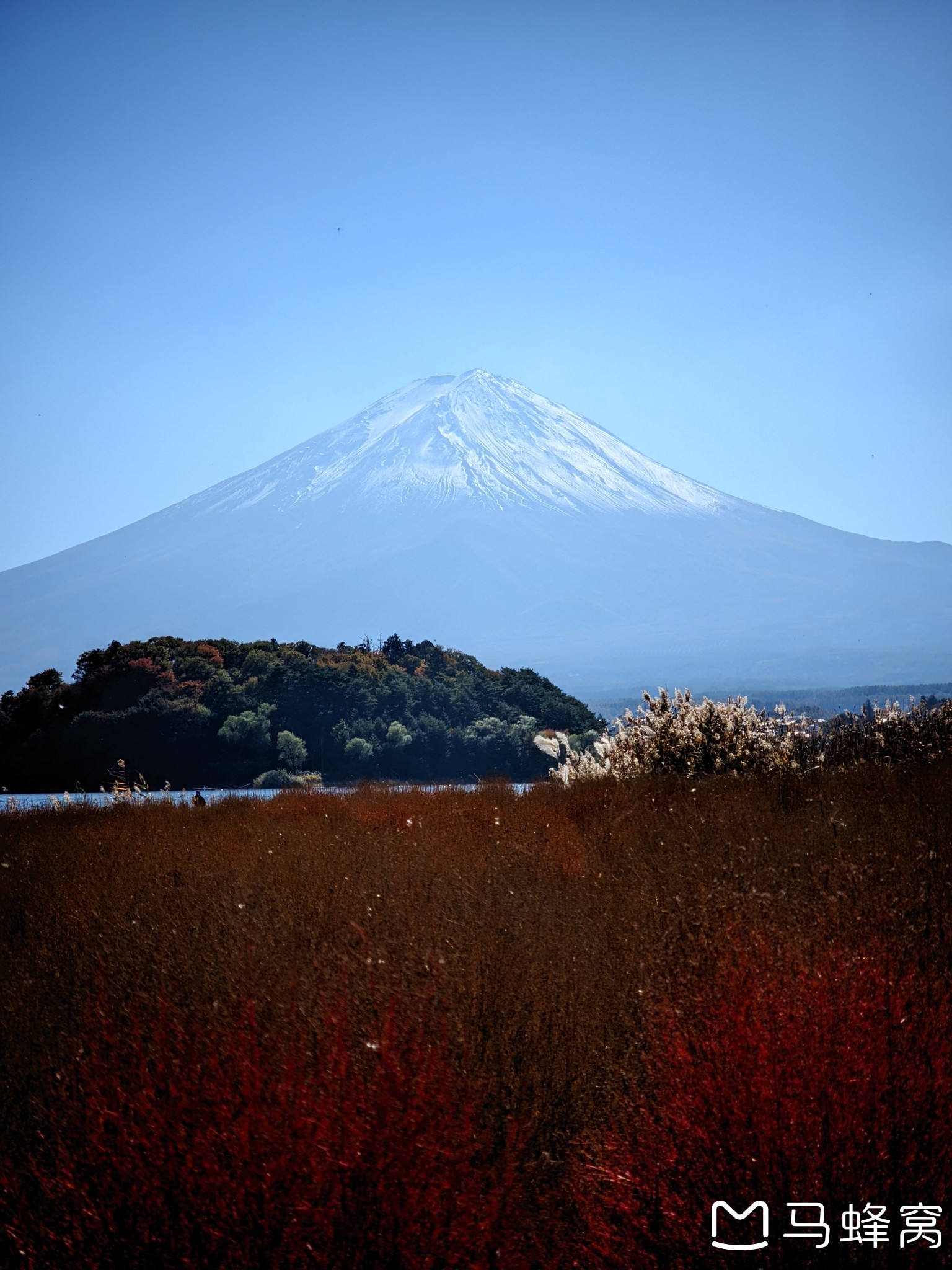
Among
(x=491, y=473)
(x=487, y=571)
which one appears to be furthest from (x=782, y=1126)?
(x=491, y=473)

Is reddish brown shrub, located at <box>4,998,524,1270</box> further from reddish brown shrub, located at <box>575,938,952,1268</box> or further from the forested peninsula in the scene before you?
the forested peninsula

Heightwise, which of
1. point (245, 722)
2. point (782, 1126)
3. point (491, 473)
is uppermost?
point (491, 473)

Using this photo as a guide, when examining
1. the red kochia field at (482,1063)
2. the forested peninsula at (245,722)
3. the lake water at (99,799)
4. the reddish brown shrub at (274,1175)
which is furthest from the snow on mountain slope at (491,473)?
the reddish brown shrub at (274,1175)

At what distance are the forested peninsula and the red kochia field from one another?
14.0 metres

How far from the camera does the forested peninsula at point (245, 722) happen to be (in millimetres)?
19672

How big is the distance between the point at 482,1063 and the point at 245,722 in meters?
16.6

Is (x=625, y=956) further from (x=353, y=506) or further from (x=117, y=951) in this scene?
(x=353, y=506)

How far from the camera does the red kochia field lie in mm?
2600

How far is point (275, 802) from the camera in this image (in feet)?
31.8

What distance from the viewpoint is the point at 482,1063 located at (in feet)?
11.2

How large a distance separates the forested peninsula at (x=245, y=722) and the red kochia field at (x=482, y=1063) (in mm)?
14012

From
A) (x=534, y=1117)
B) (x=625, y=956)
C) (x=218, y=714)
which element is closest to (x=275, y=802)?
(x=625, y=956)

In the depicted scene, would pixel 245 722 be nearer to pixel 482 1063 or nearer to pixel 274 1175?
pixel 482 1063

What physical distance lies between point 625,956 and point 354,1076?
1.69 m
